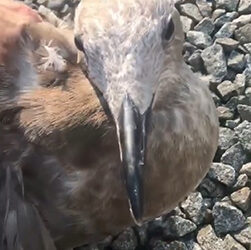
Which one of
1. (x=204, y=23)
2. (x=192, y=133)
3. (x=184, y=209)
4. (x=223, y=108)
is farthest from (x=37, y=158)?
(x=204, y=23)

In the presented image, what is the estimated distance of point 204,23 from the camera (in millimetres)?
2803

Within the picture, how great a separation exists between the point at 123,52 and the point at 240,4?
1.17m

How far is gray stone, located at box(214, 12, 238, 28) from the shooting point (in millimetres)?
2811

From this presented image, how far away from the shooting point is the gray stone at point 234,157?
8.12 feet

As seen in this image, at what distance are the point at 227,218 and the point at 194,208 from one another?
83 millimetres

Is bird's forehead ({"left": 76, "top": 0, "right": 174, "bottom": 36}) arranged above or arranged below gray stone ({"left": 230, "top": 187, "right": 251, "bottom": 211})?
above

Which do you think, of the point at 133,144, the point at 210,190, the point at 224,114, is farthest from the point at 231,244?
the point at 133,144

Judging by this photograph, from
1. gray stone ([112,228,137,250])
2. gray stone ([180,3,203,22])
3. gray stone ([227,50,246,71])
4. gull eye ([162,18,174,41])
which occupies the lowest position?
gray stone ([112,228,137,250])

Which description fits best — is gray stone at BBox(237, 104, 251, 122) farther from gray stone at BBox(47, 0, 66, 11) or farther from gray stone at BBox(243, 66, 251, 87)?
gray stone at BBox(47, 0, 66, 11)

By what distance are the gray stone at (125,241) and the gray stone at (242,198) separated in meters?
0.27

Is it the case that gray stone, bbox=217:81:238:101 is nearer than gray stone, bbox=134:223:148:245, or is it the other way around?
gray stone, bbox=134:223:148:245

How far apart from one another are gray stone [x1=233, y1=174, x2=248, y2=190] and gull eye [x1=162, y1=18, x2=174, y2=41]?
0.65 meters

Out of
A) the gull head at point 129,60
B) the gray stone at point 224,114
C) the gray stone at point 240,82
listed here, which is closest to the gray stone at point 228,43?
the gray stone at point 240,82

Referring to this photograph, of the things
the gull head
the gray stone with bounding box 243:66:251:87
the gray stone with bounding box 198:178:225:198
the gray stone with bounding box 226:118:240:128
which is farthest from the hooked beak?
Answer: the gray stone with bounding box 243:66:251:87
